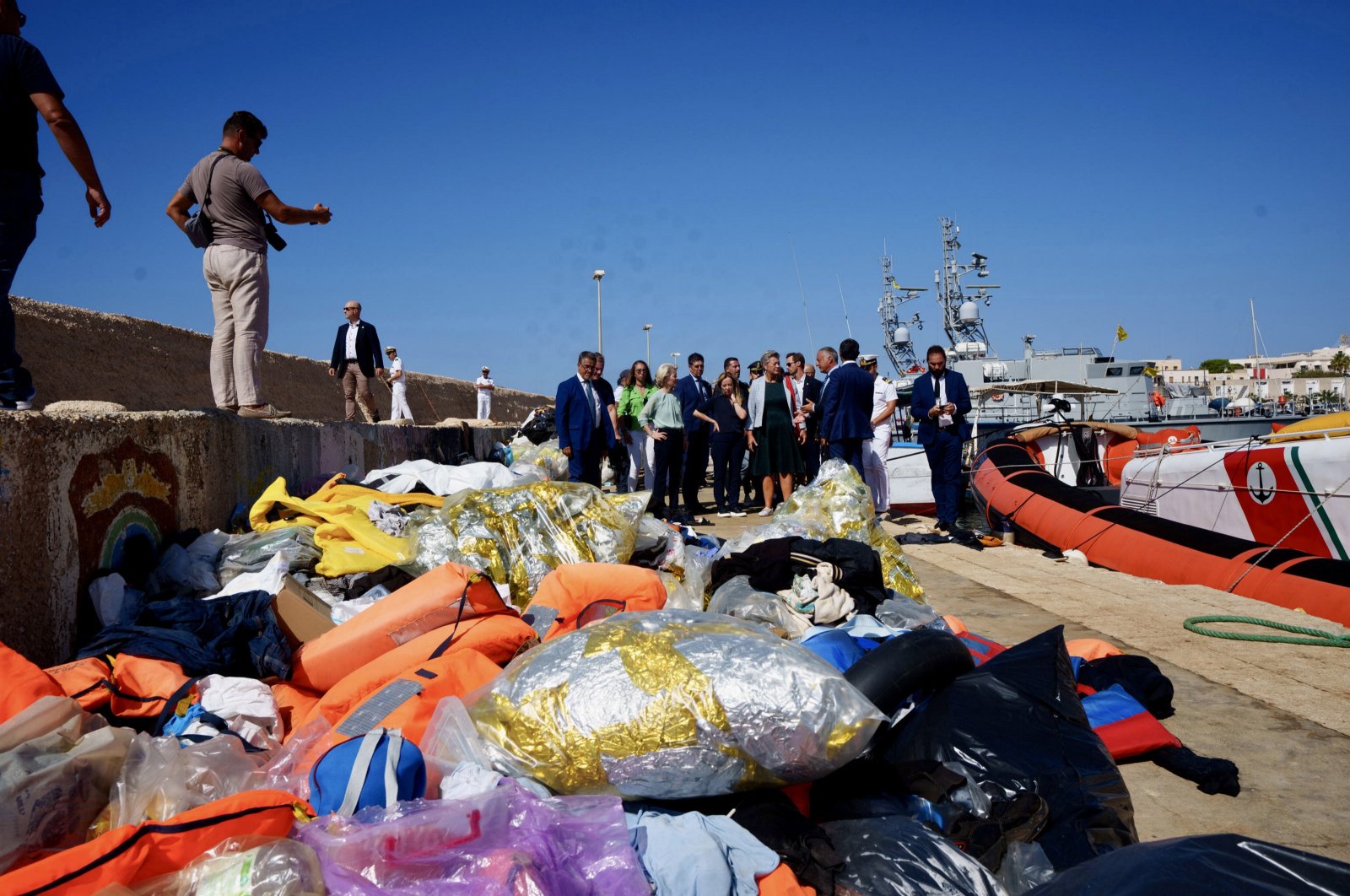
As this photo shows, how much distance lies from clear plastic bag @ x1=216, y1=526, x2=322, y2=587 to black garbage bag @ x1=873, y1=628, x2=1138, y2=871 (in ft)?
9.34

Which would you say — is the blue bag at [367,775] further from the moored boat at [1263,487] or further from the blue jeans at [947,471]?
the moored boat at [1263,487]

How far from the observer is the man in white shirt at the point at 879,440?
857cm

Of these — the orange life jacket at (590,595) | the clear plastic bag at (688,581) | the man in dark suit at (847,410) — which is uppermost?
the man in dark suit at (847,410)

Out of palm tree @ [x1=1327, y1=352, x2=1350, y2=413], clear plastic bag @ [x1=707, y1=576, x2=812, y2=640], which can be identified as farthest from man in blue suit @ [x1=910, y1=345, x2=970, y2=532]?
palm tree @ [x1=1327, y1=352, x2=1350, y2=413]

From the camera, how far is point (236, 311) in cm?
477

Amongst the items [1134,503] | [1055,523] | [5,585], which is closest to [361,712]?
[5,585]

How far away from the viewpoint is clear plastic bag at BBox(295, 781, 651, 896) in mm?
1719

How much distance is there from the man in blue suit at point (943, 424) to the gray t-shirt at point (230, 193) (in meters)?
5.85

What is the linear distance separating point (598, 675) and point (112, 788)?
1203 mm

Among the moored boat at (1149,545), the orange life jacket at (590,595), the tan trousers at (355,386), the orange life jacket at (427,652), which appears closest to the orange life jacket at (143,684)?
the orange life jacket at (427,652)

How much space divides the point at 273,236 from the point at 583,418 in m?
3.02

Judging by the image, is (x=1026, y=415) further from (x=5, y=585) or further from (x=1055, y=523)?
(x=5, y=585)

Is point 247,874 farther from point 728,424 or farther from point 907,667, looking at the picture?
point 728,424

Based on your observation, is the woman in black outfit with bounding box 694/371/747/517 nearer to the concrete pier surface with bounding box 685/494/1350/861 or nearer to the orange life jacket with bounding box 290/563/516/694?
the concrete pier surface with bounding box 685/494/1350/861
